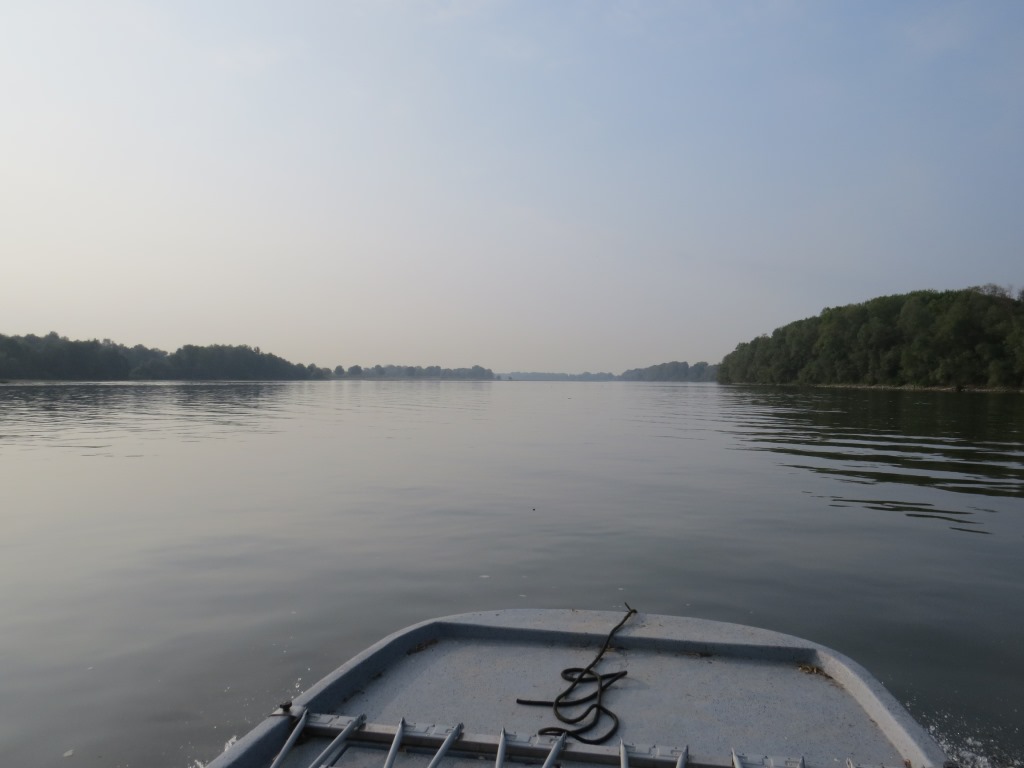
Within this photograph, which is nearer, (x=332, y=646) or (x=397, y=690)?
(x=397, y=690)

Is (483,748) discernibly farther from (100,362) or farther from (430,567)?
(100,362)

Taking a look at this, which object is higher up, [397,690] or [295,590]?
[397,690]

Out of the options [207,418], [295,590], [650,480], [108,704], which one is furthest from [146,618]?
[207,418]

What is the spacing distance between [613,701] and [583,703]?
0.22 m

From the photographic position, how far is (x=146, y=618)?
748cm

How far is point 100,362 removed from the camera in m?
153

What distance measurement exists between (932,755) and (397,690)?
10.1 ft

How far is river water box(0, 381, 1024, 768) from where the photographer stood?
5.54 metres

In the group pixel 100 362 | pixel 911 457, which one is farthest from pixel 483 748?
pixel 100 362

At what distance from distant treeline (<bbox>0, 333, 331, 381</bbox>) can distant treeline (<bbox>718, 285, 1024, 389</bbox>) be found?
143480 mm

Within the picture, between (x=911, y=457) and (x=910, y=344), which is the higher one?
(x=910, y=344)

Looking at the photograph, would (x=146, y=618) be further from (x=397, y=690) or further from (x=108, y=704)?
(x=397, y=690)

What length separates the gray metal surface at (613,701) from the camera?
141 inches

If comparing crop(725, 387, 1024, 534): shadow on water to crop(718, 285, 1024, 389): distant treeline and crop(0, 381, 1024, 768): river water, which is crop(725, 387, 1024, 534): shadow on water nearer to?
crop(0, 381, 1024, 768): river water
